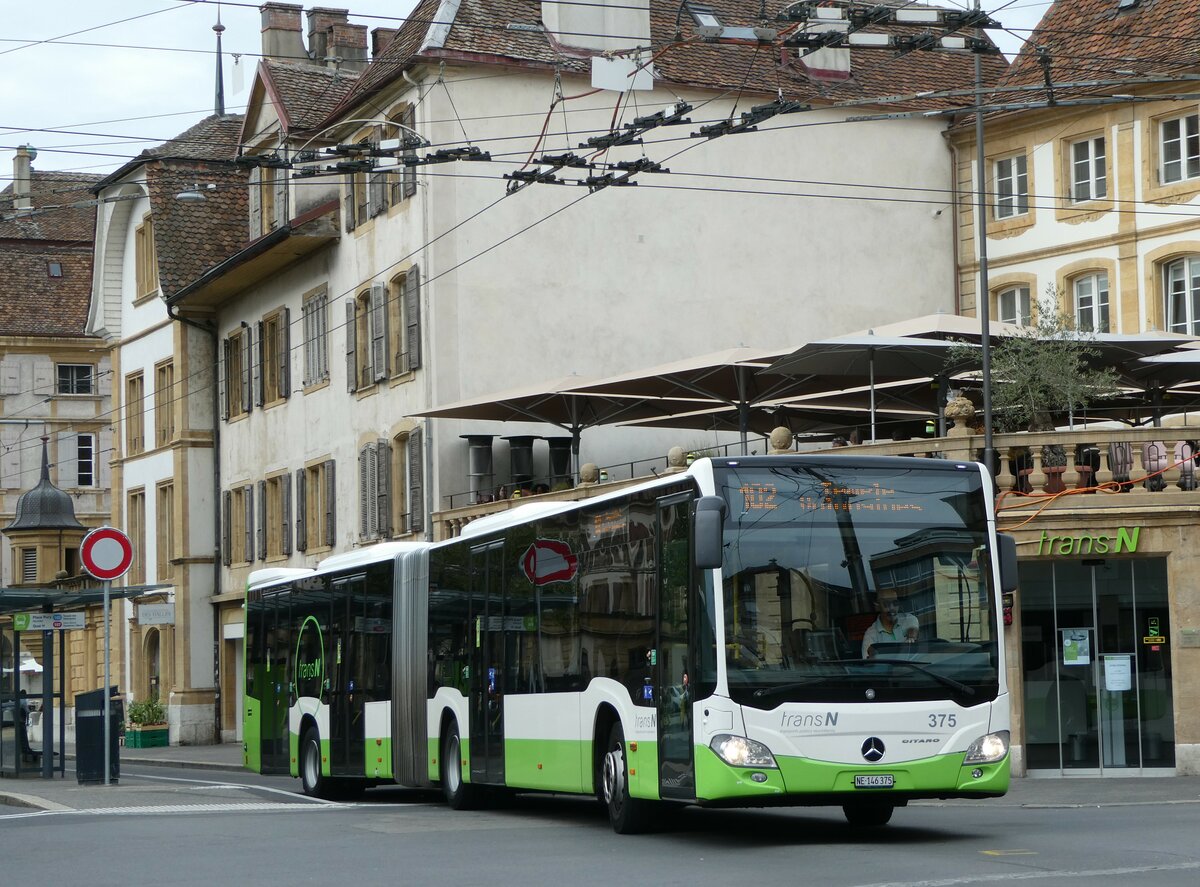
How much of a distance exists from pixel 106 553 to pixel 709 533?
12075mm

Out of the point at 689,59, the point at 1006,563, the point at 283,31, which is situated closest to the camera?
the point at 1006,563

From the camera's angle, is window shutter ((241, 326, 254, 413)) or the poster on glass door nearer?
the poster on glass door

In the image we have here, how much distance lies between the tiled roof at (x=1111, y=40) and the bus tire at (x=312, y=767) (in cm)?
1727

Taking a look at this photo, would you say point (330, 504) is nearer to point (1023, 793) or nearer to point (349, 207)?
point (349, 207)

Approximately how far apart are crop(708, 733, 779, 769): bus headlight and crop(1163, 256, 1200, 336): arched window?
2352 cm

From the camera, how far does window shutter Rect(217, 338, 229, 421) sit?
1972 inches

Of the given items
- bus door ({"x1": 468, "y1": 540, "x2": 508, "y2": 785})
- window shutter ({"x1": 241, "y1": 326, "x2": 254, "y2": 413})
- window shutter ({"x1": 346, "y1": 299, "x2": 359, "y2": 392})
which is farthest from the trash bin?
window shutter ({"x1": 241, "y1": 326, "x2": 254, "y2": 413})

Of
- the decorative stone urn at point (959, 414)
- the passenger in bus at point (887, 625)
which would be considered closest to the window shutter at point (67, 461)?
the decorative stone urn at point (959, 414)

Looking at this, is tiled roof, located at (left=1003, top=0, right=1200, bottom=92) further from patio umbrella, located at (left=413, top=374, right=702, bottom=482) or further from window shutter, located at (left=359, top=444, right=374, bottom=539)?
window shutter, located at (left=359, top=444, right=374, bottom=539)

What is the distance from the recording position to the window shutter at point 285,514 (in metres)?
46.0

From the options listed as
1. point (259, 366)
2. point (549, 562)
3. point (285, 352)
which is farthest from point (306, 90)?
point (549, 562)

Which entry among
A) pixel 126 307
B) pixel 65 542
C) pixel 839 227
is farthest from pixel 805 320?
pixel 65 542

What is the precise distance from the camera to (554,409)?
113ft

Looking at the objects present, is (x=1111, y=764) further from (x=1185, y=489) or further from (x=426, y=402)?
(x=426, y=402)
